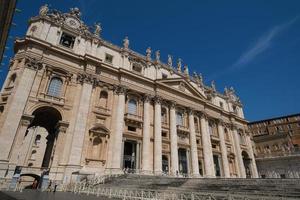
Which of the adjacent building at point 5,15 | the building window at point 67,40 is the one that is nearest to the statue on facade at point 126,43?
the building window at point 67,40

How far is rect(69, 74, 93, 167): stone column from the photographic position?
18.0m

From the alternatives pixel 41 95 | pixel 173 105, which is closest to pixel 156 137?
pixel 173 105

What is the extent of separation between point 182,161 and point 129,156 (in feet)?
26.1

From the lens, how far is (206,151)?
2833 cm

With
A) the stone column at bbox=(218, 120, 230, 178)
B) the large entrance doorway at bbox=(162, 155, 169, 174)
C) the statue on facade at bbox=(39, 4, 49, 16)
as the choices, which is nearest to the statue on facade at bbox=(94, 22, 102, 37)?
the statue on facade at bbox=(39, 4, 49, 16)

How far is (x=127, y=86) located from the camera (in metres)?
24.5

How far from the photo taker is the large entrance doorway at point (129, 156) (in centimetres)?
2191

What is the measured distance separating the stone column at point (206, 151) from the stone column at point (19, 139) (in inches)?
874

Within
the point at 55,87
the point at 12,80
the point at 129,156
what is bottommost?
the point at 129,156

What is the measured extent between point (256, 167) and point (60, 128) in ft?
119

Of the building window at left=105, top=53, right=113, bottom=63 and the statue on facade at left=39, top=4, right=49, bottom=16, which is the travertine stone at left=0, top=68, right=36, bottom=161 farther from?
the building window at left=105, top=53, right=113, bottom=63

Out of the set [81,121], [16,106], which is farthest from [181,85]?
[16,106]

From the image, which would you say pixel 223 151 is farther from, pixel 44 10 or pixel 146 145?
pixel 44 10

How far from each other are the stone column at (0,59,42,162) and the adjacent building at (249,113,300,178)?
39109 millimetres
